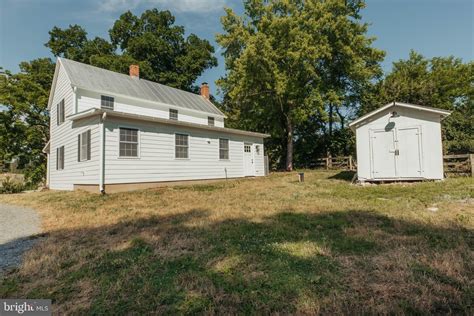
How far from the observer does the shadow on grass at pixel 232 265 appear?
2.36 metres

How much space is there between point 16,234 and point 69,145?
9510mm

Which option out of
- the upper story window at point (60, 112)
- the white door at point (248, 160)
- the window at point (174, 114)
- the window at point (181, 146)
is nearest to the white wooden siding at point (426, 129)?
the white door at point (248, 160)

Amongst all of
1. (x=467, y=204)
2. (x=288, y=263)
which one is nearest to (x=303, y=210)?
(x=288, y=263)

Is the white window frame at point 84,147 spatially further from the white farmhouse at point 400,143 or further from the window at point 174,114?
the white farmhouse at point 400,143

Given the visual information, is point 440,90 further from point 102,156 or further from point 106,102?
point 102,156

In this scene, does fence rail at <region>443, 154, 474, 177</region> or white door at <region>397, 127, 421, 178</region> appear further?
fence rail at <region>443, 154, 474, 177</region>

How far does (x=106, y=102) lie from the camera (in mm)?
14977

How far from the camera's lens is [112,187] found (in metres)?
11.0

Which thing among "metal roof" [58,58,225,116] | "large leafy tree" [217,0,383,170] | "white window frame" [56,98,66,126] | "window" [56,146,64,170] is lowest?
"window" [56,146,64,170]

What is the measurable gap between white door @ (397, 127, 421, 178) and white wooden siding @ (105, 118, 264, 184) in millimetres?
9314

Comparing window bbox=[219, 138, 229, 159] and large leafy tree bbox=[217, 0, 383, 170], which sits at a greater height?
large leafy tree bbox=[217, 0, 383, 170]

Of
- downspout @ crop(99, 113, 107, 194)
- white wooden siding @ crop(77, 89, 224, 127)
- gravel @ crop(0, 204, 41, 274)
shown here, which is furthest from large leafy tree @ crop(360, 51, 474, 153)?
gravel @ crop(0, 204, 41, 274)

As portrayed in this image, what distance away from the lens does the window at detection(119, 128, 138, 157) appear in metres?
11.4

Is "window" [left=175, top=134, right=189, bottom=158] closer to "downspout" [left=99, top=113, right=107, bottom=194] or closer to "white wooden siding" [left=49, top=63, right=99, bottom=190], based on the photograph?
"downspout" [left=99, top=113, right=107, bottom=194]
